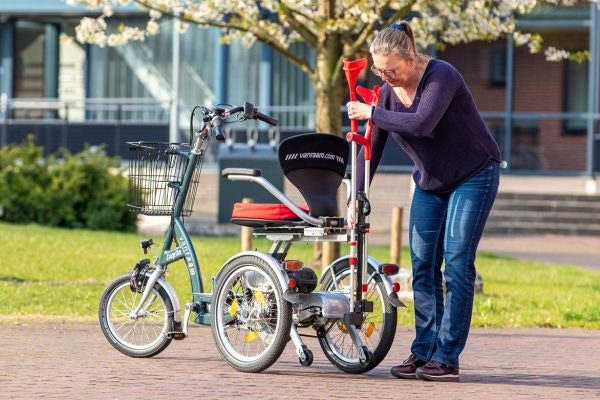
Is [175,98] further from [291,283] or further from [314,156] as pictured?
[291,283]

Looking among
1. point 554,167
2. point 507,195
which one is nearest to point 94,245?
point 507,195

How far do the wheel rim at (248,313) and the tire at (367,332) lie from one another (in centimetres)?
41

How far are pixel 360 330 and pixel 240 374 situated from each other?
0.70 metres

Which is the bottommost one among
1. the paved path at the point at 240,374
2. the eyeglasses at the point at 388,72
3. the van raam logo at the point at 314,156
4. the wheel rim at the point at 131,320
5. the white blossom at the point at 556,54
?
the paved path at the point at 240,374

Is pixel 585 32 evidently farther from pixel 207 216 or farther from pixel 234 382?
pixel 234 382

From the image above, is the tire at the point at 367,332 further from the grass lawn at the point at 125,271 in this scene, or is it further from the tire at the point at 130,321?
the grass lawn at the point at 125,271

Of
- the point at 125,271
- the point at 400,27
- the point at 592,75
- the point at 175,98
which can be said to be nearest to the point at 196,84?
the point at 175,98

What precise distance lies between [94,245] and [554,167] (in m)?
14.7

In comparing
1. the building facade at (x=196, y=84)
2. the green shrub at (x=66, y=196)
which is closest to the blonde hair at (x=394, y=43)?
the green shrub at (x=66, y=196)

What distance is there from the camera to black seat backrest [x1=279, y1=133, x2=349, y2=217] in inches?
305

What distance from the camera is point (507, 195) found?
24.1m

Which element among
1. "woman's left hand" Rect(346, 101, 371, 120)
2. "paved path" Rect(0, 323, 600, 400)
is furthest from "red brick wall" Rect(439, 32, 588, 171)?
"woman's left hand" Rect(346, 101, 371, 120)

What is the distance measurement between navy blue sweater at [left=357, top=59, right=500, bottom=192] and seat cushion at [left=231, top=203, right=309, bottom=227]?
1.39 ft

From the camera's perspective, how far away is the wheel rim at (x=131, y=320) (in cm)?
835
